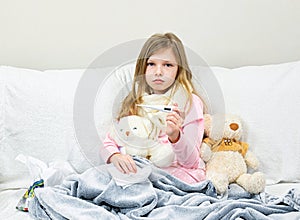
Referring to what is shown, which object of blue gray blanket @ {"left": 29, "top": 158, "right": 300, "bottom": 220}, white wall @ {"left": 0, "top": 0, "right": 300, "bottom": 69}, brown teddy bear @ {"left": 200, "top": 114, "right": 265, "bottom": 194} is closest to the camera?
blue gray blanket @ {"left": 29, "top": 158, "right": 300, "bottom": 220}

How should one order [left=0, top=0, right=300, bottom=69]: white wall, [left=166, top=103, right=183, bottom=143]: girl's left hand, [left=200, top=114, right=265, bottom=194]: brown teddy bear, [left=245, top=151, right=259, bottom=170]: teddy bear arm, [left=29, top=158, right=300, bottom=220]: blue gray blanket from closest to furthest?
[left=29, top=158, right=300, bottom=220]: blue gray blanket
[left=166, top=103, right=183, bottom=143]: girl's left hand
[left=200, top=114, right=265, bottom=194]: brown teddy bear
[left=245, top=151, right=259, bottom=170]: teddy bear arm
[left=0, top=0, right=300, bottom=69]: white wall

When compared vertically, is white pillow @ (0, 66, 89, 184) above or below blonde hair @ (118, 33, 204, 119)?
below

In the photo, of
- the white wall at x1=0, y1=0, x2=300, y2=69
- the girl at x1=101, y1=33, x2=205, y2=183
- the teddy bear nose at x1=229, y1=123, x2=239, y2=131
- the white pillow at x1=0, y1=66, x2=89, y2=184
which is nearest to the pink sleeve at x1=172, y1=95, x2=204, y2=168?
the girl at x1=101, y1=33, x2=205, y2=183

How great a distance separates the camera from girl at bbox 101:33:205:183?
1.45 m

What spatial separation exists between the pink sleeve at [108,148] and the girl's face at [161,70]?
190 mm

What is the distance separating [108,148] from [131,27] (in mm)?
659

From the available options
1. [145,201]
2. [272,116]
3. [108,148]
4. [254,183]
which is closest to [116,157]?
[108,148]

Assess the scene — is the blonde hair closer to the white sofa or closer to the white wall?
the white sofa

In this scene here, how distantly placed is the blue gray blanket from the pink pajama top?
8 cm

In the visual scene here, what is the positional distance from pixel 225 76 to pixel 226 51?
253 mm

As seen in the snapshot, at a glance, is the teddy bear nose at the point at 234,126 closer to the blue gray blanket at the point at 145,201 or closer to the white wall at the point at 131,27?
the blue gray blanket at the point at 145,201

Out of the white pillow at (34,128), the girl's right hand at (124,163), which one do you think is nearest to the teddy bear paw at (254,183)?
the girl's right hand at (124,163)

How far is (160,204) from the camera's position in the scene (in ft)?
4.47

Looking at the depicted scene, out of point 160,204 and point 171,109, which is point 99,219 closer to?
point 160,204
